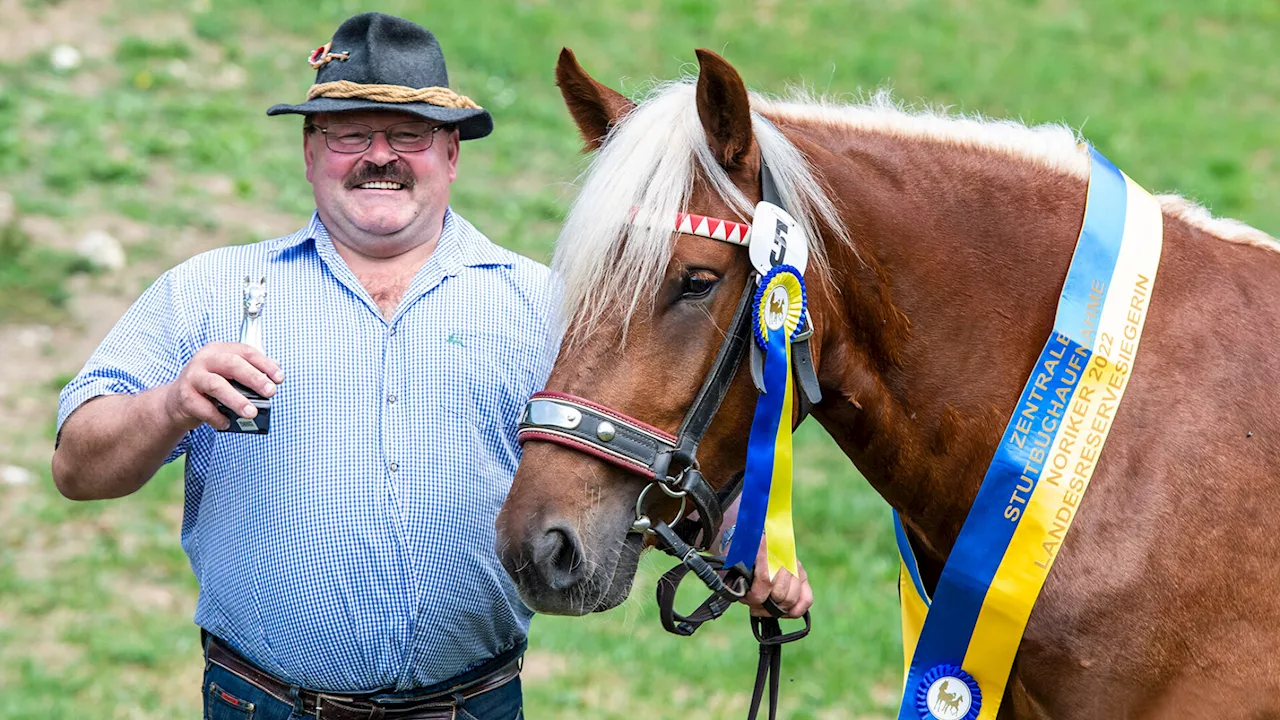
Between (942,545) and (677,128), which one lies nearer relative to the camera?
(677,128)

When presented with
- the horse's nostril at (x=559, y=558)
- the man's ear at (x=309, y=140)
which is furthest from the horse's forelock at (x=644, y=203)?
the man's ear at (x=309, y=140)

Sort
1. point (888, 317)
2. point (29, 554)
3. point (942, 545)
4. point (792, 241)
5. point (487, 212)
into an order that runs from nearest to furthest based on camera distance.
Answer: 1. point (792, 241)
2. point (888, 317)
3. point (942, 545)
4. point (29, 554)
5. point (487, 212)

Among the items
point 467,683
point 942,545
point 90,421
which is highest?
point 90,421

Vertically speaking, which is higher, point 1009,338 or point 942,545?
point 1009,338

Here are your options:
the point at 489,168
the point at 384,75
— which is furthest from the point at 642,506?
the point at 489,168

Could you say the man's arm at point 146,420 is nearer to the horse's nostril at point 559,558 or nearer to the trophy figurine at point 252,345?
the trophy figurine at point 252,345

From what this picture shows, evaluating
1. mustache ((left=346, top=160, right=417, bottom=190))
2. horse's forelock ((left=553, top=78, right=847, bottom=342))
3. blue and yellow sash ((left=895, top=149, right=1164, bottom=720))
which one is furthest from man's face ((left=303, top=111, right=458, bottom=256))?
blue and yellow sash ((left=895, top=149, right=1164, bottom=720))

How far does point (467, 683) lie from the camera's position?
10.6 ft

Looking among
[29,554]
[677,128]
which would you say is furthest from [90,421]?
[29,554]

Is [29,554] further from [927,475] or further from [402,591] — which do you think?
[927,475]

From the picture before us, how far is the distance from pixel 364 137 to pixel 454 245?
0.37 metres

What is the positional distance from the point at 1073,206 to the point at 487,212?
7.64 m

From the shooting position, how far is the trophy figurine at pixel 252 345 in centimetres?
269

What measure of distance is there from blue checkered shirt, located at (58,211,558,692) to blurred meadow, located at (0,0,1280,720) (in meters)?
0.46
